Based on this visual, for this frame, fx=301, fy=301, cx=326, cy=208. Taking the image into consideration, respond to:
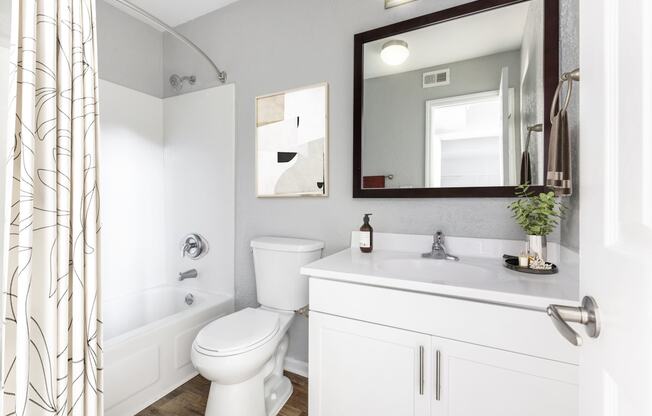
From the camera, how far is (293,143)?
6.16ft

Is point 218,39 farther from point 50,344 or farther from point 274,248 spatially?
point 50,344

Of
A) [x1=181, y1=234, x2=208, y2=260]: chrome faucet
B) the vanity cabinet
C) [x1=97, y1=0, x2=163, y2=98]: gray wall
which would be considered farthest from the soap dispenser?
[x1=97, y1=0, x2=163, y2=98]: gray wall

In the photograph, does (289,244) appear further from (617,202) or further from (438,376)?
(617,202)

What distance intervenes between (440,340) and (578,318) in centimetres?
57

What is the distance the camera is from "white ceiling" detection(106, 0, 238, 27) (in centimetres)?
212

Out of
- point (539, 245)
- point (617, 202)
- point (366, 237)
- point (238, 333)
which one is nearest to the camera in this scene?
point (617, 202)

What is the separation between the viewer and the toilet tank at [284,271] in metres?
1.67

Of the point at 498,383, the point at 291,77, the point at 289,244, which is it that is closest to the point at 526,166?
the point at 498,383

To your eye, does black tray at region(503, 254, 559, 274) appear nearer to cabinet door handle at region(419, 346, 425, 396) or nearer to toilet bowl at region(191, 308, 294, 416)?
cabinet door handle at region(419, 346, 425, 396)

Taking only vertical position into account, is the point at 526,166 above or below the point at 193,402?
above

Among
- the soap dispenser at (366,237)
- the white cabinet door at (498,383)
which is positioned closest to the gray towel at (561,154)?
the white cabinet door at (498,383)

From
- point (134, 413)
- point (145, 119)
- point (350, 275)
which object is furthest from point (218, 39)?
point (134, 413)

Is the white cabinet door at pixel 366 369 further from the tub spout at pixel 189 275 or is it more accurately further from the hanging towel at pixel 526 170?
the tub spout at pixel 189 275

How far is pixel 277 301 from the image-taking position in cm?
171
